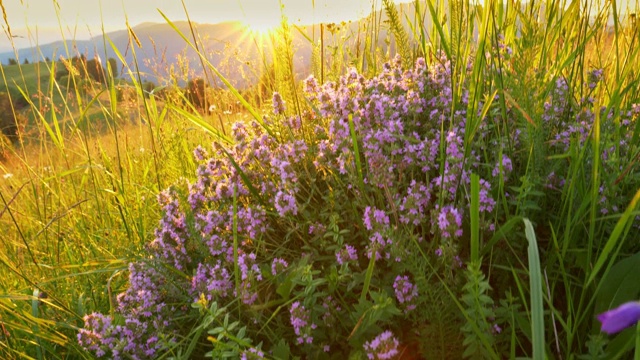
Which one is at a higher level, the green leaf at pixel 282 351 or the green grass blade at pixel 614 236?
the green grass blade at pixel 614 236

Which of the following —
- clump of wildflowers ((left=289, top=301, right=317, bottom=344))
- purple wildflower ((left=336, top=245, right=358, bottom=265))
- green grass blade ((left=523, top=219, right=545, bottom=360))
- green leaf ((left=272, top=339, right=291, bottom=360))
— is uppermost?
green grass blade ((left=523, top=219, right=545, bottom=360))

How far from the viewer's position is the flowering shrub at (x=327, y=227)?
1.45m

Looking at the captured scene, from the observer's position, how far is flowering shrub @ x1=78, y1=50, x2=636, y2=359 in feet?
4.76

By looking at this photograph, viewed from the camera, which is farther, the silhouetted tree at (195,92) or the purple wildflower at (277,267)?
the silhouetted tree at (195,92)

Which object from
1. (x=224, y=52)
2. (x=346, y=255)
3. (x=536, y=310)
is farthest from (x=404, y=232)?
(x=224, y=52)

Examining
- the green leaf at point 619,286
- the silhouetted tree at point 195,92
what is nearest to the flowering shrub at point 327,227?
the green leaf at point 619,286

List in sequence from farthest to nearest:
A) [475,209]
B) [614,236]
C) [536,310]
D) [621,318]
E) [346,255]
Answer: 1. [346,255]
2. [475,209]
3. [614,236]
4. [536,310]
5. [621,318]

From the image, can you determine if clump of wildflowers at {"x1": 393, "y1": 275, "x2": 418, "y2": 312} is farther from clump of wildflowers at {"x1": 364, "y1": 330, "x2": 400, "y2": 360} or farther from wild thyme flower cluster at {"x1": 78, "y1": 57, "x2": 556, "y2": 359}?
clump of wildflowers at {"x1": 364, "y1": 330, "x2": 400, "y2": 360}

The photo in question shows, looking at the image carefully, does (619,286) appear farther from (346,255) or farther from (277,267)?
(277,267)

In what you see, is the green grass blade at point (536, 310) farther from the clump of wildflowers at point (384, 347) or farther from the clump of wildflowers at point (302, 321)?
the clump of wildflowers at point (302, 321)

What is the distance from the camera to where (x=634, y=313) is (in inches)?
20.8

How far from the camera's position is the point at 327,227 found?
5.72 ft

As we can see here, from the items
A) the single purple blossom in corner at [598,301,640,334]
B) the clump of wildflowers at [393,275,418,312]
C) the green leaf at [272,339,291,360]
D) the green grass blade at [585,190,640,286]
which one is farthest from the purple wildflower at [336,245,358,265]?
the single purple blossom in corner at [598,301,640,334]

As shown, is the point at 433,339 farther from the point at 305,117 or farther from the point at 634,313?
the point at 305,117
